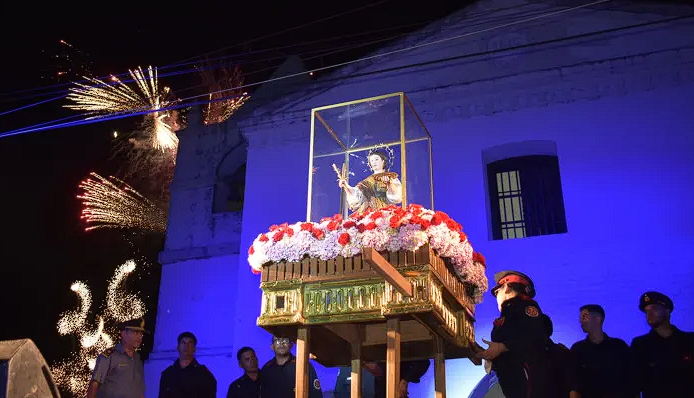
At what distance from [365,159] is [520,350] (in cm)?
278

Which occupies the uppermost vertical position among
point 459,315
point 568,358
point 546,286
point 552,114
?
point 552,114

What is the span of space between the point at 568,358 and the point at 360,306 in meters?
2.07

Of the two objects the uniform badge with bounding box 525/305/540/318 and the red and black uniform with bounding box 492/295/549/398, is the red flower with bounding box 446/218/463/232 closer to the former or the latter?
the red and black uniform with bounding box 492/295/549/398

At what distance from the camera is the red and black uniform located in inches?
239

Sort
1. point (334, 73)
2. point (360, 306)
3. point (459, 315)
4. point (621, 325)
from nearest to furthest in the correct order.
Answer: point (360, 306) < point (459, 315) < point (621, 325) < point (334, 73)

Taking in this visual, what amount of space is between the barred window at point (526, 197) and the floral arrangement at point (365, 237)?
4.19 metres

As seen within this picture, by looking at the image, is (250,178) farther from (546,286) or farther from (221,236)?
(546,286)

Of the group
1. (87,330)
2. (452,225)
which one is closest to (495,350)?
(452,225)

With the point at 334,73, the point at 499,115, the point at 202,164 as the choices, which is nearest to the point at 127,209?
the point at 202,164

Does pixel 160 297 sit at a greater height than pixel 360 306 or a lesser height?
greater

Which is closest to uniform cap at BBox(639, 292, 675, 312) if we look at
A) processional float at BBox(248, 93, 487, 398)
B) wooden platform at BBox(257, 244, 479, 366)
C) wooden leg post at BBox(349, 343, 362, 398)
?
processional float at BBox(248, 93, 487, 398)

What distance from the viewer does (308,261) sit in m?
6.32

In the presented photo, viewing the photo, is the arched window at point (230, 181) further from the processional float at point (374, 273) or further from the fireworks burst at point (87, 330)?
the processional float at point (374, 273)

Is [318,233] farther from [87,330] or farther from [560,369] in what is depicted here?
[87,330]
